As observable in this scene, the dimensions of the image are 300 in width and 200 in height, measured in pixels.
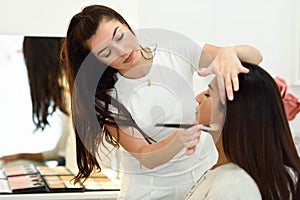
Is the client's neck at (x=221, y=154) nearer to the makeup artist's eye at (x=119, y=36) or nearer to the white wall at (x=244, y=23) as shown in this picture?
the makeup artist's eye at (x=119, y=36)

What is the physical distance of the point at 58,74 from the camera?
8.49 ft

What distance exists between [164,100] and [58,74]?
998 millimetres

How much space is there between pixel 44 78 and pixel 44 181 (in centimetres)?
52

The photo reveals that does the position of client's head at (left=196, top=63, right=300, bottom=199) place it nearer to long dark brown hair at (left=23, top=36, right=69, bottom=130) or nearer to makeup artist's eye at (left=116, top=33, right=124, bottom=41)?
makeup artist's eye at (left=116, top=33, right=124, bottom=41)

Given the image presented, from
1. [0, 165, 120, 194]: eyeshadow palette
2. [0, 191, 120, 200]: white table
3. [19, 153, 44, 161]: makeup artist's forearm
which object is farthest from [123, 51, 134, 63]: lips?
[19, 153, 44, 161]: makeup artist's forearm

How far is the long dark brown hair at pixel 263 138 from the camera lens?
134 centimetres

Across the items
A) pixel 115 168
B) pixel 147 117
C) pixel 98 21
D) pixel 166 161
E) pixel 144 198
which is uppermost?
pixel 98 21

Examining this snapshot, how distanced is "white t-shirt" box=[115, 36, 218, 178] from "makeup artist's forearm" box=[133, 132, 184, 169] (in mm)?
115

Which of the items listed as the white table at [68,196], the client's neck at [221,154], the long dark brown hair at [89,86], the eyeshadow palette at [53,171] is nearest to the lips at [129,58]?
the long dark brown hair at [89,86]

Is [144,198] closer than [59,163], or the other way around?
[144,198]

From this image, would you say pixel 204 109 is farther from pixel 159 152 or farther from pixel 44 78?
pixel 44 78

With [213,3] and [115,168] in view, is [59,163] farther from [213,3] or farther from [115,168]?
[213,3]

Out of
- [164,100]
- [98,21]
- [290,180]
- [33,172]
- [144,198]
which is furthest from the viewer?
[33,172]

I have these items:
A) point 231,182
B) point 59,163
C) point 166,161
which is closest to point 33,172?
point 59,163
